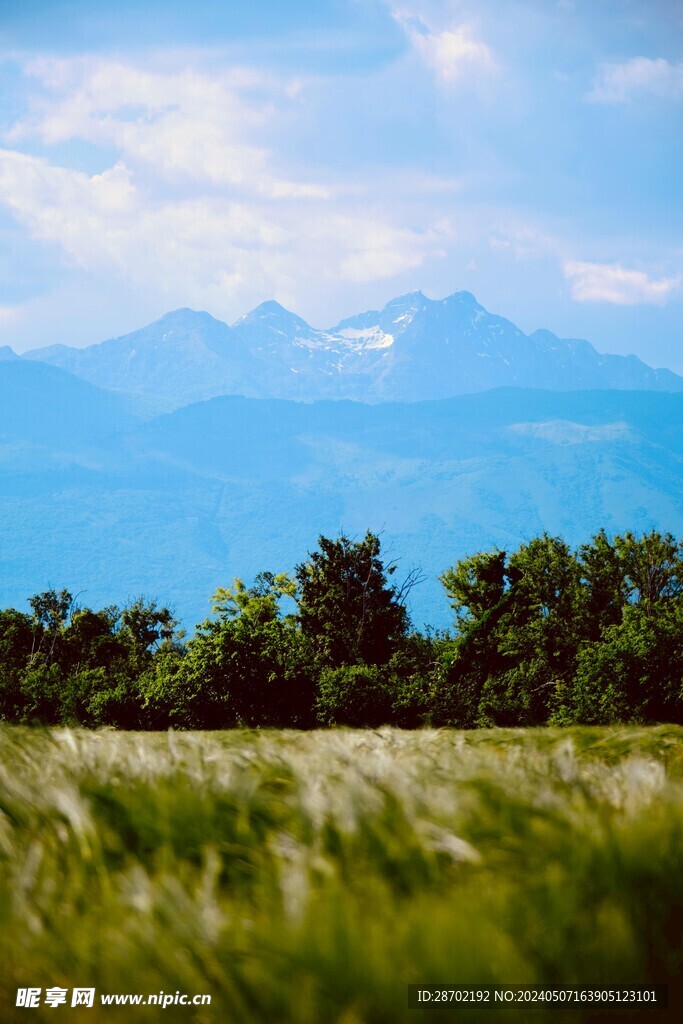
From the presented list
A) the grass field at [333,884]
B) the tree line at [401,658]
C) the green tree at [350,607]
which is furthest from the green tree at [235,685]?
the grass field at [333,884]

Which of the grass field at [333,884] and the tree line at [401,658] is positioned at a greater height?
the tree line at [401,658]

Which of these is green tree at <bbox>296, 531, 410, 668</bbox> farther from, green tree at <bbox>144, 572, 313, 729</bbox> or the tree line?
green tree at <bbox>144, 572, 313, 729</bbox>

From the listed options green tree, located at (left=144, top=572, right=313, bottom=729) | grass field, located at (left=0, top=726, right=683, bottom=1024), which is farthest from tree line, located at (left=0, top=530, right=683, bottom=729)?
grass field, located at (left=0, top=726, right=683, bottom=1024)

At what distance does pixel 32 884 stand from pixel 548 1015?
1.68 metres

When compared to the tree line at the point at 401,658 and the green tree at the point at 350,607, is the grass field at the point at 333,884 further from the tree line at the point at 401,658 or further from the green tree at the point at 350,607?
the green tree at the point at 350,607

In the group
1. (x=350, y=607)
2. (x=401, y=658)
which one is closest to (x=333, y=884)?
(x=401, y=658)

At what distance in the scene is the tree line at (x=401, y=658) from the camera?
48344 mm

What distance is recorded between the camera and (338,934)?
273cm

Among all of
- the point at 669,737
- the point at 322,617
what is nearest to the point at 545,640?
the point at 322,617

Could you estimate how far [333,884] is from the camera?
3.05 metres

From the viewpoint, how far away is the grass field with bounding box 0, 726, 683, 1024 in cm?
271

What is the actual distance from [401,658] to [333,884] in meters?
52.2

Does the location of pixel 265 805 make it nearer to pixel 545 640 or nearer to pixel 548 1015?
pixel 548 1015

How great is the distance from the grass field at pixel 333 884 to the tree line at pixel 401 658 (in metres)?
40.1
